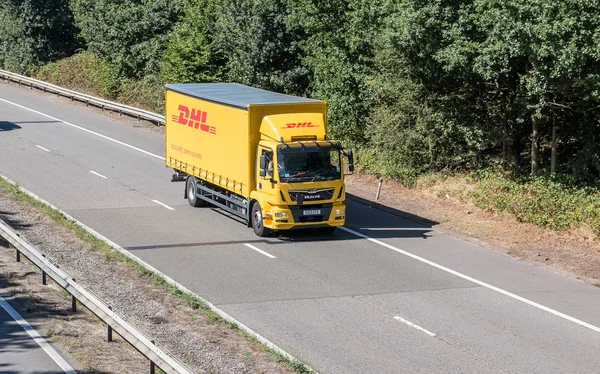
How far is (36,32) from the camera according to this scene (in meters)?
59.0

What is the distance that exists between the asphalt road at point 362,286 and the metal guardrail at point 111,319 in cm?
277

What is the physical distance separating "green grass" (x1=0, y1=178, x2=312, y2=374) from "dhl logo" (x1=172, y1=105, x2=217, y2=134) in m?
4.42

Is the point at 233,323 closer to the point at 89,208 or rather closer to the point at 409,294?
the point at 409,294

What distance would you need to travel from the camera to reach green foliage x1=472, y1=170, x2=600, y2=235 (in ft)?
73.8

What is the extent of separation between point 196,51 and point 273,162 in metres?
20.0

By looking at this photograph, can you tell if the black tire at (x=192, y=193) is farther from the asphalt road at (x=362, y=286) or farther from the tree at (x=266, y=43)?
the tree at (x=266, y=43)

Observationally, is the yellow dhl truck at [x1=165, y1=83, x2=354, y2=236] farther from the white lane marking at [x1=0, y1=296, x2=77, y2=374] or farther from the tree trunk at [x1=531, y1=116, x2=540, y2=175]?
the white lane marking at [x1=0, y1=296, x2=77, y2=374]

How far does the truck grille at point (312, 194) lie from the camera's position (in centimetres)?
2172

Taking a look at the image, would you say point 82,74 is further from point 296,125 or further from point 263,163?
point 263,163

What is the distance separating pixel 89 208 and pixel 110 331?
37.6 feet

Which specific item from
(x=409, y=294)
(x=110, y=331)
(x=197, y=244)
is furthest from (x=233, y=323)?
(x=197, y=244)

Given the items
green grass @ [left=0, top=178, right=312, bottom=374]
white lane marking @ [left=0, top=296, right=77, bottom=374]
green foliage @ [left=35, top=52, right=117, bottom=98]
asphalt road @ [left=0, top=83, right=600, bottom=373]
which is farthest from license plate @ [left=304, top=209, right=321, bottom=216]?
green foliage @ [left=35, top=52, right=117, bottom=98]

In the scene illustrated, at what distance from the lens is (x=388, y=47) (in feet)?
86.6

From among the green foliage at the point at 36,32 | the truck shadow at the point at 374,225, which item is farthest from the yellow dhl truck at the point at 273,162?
the green foliage at the point at 36,32
